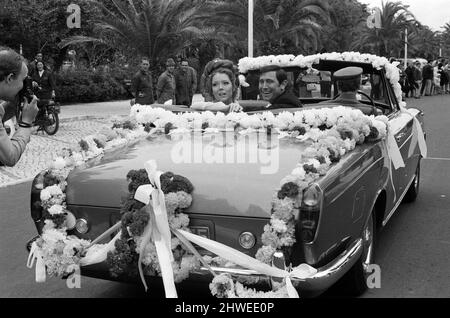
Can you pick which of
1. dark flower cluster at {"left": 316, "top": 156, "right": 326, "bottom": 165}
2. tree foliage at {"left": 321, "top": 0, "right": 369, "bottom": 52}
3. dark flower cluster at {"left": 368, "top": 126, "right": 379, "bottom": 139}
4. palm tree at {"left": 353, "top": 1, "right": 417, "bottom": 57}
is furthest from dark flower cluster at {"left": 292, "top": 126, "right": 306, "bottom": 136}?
palm tree at {"left": 353, "top": 1, "right": 417, "bottom": 57}

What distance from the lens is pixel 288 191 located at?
317 centimetres

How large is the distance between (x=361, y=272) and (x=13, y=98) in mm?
2506

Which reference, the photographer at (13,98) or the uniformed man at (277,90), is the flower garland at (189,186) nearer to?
the photographer at (13,98)

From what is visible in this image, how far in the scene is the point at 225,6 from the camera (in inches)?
931

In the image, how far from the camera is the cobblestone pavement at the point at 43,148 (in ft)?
29.2

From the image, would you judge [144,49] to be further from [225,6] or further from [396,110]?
[396,110]

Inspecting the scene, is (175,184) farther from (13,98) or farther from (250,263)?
(13,98)

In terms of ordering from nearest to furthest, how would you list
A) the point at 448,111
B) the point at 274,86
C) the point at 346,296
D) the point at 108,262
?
the point at 108,262, the point at 346,296, the point at 274,86, the point at 448,111

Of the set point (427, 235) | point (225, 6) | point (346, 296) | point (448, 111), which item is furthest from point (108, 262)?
point (225, 6)

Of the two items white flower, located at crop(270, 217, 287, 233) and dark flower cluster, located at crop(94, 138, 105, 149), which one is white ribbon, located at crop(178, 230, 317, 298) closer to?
white flower, located at crop(270, 217, 287, 233)

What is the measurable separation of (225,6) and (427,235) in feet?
63.7

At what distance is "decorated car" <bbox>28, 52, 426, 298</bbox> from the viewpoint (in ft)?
10.5

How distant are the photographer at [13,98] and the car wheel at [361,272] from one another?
227cm

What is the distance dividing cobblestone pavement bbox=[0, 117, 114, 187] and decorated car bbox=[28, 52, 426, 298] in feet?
8.11
